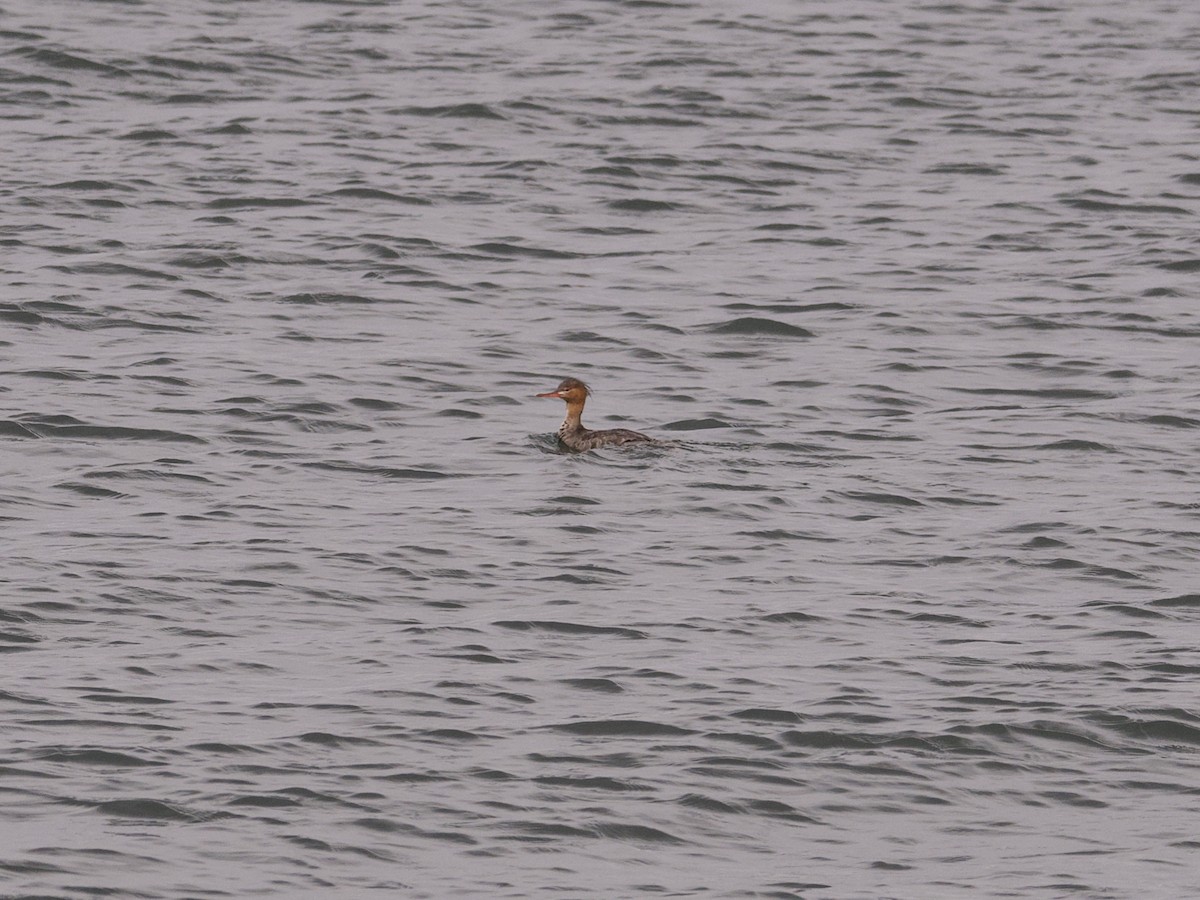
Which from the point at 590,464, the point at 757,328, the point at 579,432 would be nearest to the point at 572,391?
the point at 579,432

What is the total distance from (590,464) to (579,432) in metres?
0.40

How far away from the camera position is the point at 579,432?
19.0 metres

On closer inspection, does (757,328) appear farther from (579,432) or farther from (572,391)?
(579,432)

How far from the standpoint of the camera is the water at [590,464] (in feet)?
38.9

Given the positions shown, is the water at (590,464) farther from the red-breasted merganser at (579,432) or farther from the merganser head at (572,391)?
the merganser head at (572,391)

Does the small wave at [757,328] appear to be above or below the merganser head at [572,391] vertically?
below

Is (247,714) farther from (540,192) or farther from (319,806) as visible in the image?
(540,192)

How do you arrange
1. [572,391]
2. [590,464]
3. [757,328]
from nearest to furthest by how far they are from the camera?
[590,464] < [572,391] < [757,328]

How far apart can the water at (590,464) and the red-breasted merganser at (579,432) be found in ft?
0.49

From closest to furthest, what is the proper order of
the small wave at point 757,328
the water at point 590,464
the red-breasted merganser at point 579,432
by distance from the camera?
the water at point 590,464
the red-breasted merganser at point 579,432
the small wave at point 757,328

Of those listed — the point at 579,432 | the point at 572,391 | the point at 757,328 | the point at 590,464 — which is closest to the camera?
the point at 590,464

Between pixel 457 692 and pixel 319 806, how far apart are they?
1.79 metres

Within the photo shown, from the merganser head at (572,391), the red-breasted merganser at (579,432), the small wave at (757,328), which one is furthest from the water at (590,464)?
the merganser head at (572,391)

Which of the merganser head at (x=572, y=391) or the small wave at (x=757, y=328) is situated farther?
the small wave at (x=757, y=328)
